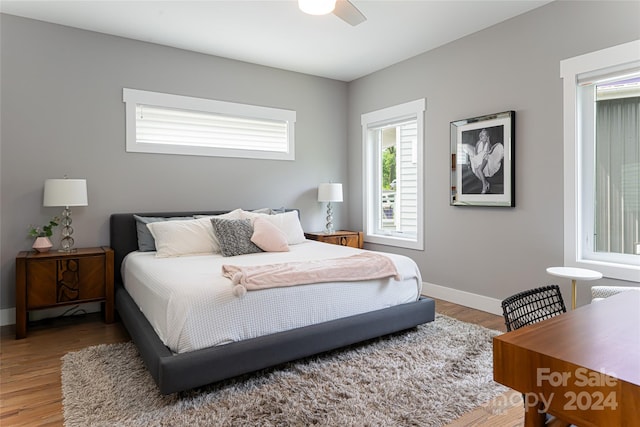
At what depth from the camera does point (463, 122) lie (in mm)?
3906

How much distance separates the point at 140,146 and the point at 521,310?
385 cm

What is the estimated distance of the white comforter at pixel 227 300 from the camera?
7.00 ft

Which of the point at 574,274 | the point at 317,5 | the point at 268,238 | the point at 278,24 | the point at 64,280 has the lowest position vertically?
the point at 64,280

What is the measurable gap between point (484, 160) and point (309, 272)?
2.22 metres

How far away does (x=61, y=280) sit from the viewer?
329 centimetres

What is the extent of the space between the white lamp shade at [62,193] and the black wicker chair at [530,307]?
3.49 m

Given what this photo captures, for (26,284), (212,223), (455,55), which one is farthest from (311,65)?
(26,284)

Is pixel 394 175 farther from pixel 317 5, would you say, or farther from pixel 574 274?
pixel 317 5

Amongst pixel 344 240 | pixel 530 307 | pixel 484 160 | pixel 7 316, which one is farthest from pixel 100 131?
pixel 530 307

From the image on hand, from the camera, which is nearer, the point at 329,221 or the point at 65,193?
the point at 65,193

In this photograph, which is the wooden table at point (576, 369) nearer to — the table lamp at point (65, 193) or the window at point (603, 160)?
the window at point (603, 160)

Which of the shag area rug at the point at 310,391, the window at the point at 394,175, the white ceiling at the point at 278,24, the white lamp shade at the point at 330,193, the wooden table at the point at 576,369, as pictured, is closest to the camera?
the wooden table at the point at 576,369

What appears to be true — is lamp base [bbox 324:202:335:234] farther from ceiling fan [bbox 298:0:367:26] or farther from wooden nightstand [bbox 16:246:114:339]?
ceiling fan [bbox 298:0:367:26]

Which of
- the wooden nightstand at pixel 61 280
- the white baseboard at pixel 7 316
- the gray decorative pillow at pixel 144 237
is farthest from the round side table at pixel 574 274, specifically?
the white baseboard at pixel 7 316
